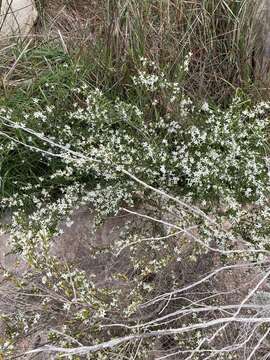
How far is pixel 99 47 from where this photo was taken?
2.71 metres

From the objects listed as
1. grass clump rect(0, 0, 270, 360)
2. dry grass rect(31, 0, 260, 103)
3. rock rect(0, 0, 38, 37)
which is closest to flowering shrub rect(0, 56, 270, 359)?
grass clump rect(0, 0, 270, 360)

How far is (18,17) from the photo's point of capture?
9.70 feet

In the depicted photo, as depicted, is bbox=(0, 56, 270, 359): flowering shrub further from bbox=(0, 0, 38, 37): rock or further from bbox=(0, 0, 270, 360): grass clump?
bbox=(0, 0, 38, 37): rock

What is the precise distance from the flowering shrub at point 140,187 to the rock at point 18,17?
0.59 meters

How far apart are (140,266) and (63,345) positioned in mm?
479

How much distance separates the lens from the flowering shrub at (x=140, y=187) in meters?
1.99

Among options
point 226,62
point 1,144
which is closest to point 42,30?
point 1,144

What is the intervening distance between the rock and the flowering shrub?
593 mm

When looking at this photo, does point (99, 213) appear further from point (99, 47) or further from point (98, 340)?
point (99, 47)

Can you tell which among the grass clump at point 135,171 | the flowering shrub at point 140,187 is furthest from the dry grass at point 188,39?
the flowering shrub at point 140,187

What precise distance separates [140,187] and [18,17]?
1418mm

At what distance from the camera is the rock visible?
9.54 feet

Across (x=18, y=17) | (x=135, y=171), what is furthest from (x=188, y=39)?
(x=18, y=17)

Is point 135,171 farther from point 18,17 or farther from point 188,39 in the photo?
point 18,17
